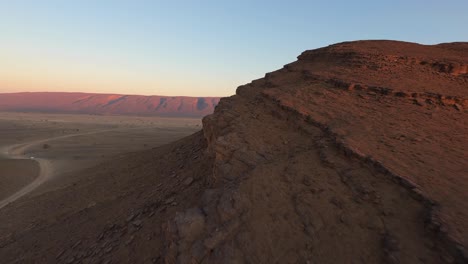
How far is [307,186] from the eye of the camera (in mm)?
5094

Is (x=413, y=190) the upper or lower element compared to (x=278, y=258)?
upper

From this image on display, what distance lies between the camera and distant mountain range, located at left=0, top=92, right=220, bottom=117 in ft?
421

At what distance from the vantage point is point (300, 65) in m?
11.9

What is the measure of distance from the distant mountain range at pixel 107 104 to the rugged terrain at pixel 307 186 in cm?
11972

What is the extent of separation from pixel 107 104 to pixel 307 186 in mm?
151319

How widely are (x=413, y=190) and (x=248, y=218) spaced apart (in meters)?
2.40

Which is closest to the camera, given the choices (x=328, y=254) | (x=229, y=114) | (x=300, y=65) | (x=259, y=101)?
(x=328, y=254)

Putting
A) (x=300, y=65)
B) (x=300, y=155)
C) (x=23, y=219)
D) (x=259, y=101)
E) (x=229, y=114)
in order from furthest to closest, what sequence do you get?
1. (x=300, y=65)
2. (x=23, y=219)
3. (x=259, y=101)
4. (x=229, y=114)
5. (x=300, y=155)

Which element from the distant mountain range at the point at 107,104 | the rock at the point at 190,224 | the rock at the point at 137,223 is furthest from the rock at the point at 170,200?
the distant mountain range at the point at 107,104

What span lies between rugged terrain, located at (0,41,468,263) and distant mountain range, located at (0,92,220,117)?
120m

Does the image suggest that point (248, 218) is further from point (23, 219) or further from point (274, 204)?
point (23, 219)

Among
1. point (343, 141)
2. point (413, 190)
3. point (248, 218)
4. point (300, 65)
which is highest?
point (300, 65)

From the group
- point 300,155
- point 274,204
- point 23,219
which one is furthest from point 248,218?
point 23,219

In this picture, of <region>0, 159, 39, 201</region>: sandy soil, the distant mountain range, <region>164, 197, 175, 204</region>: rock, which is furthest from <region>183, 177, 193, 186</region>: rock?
the distant mountain range
